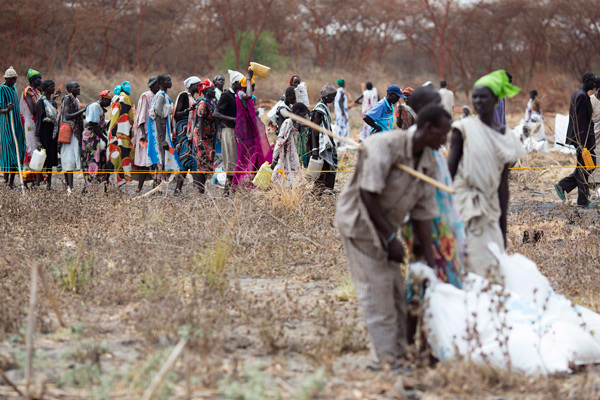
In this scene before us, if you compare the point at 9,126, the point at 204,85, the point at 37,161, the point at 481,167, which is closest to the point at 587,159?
the point at 204,85

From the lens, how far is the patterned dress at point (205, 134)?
29.8 ft

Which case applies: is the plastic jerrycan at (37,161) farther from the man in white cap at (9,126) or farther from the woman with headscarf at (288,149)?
the woman with headscarf at (288,149)

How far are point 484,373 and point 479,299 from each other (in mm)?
346

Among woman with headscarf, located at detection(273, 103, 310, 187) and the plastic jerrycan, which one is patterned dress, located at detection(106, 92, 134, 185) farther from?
woman with headscarf, located at detection(273, 103, 310, 187)

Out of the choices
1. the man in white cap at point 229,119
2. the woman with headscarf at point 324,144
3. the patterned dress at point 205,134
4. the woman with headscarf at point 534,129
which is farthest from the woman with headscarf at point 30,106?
the woman with headscarf at point 534,129

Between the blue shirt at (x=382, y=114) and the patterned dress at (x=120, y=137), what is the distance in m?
2.97

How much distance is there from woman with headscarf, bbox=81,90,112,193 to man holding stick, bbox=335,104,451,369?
624cm

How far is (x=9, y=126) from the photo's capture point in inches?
385

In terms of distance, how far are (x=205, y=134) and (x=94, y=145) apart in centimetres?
135

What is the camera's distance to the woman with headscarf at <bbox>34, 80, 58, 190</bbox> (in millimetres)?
9578

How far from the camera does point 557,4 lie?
98.8ft

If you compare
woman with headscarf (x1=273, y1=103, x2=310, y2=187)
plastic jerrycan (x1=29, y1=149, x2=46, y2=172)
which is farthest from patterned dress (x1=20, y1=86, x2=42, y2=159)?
woman with headscarf (x1=273, y1=103, x2=310, y2=187)

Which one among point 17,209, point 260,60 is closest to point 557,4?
point 260,60

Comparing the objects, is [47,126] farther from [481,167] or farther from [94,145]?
[481,167]
